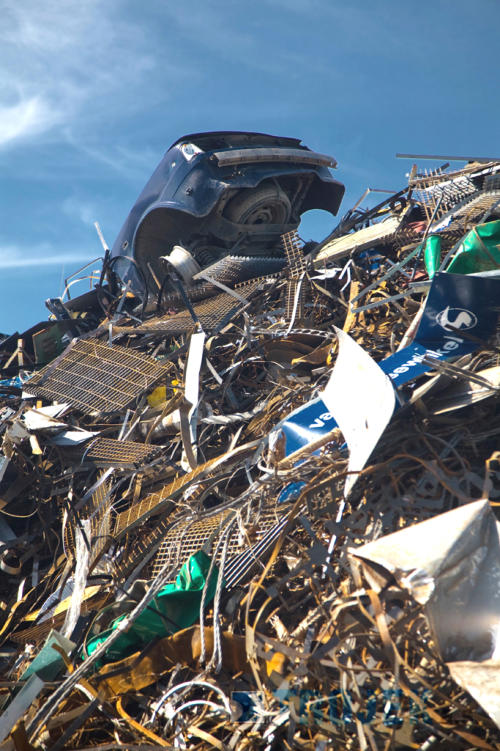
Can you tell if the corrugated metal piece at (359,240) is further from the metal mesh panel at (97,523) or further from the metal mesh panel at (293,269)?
the metal mesh panel at (97,523)

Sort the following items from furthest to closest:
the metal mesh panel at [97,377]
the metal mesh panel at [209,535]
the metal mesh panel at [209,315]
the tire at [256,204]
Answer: the tire at [256,204] < the metal mesh panel at [209,315] < the metal mesh panel at [97,377] < the metal mesh panel at [209,535]

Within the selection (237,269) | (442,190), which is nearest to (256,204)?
(237,269)

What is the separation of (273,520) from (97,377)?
2394 mm

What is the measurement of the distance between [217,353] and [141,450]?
1180 millimetres

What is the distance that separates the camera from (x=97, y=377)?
4.86 metres

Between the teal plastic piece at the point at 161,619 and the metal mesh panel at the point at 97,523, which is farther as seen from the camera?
the metal mesh panel at the point at 97,523

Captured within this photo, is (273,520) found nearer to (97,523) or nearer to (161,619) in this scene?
(161,619)

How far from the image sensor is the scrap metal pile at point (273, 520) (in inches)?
80.8

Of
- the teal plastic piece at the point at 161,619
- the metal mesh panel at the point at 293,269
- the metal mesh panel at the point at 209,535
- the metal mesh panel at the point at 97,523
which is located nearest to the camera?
the teal plastic piece at the point at 161,619

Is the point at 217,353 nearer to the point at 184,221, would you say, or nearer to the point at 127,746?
the point at 184,221

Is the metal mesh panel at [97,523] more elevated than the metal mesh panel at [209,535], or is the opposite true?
the metal mesh panel at [97,523]

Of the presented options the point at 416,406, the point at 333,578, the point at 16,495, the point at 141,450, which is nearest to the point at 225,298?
the point at 141,450

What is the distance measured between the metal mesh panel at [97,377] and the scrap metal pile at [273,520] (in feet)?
0.06

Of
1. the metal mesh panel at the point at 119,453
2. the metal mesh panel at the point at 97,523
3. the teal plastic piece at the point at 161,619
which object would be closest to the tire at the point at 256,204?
the metal mesh panel at the point at 119,453
